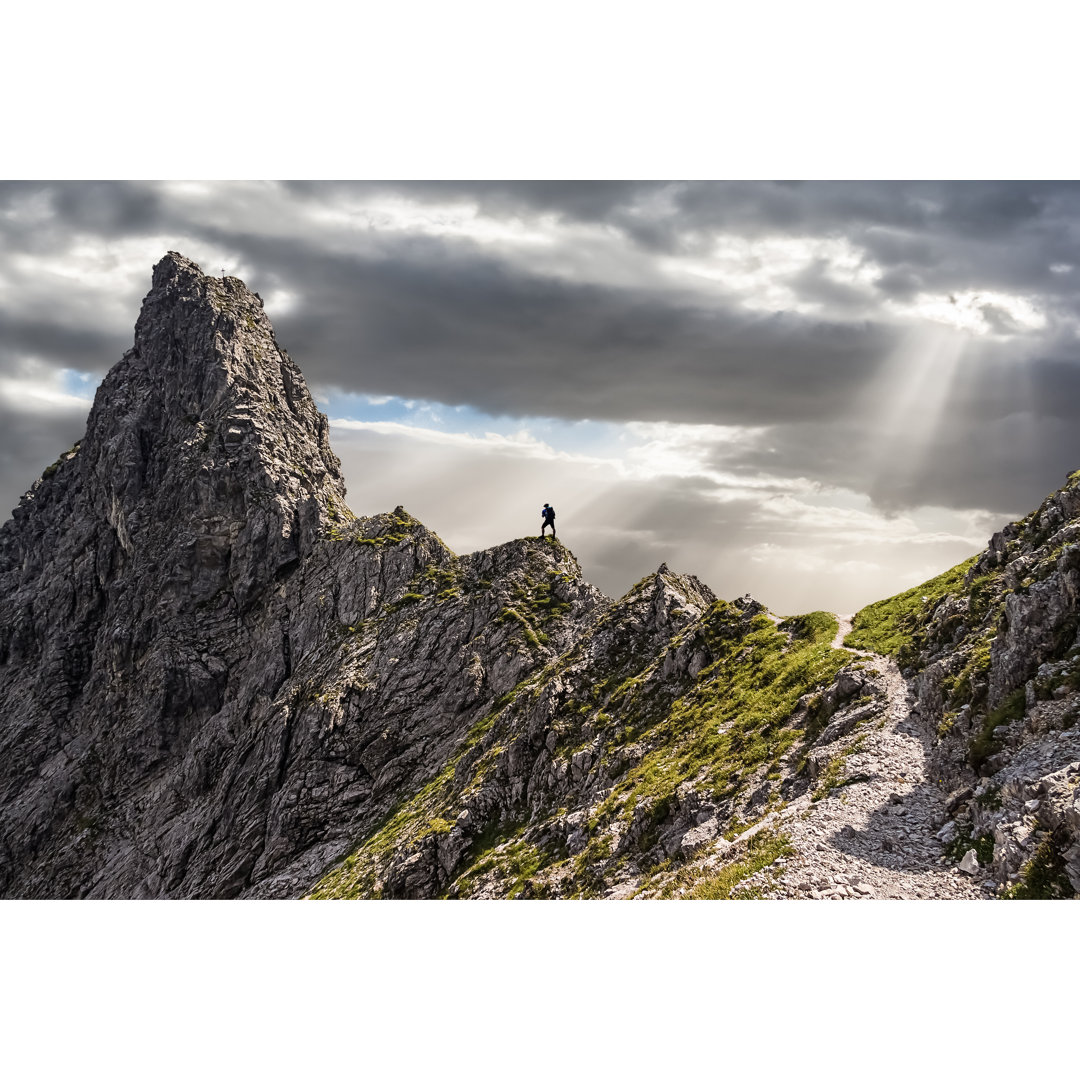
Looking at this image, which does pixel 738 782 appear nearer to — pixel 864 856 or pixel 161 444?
pixel 864 856

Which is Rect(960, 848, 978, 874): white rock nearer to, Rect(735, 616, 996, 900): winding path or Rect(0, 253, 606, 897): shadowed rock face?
Rect(735, 616, 996, 900): winding path

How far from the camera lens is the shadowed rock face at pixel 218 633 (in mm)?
69688

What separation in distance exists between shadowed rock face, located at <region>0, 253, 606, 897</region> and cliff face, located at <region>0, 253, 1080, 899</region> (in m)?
0.54

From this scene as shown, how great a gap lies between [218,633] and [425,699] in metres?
56.7

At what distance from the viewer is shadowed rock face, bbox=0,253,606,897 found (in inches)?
2744

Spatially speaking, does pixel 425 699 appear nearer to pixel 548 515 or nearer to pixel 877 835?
pixel 548 515

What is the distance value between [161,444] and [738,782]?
456 ft

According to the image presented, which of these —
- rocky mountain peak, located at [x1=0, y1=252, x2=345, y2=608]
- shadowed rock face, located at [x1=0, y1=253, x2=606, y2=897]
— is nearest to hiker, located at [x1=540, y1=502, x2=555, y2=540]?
shadowed rock face, located at [x1=0, y1=253, x2=606, y2=897]

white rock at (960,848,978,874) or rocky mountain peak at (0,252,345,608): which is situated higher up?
rocky mountain peak at (0,252,345,608)

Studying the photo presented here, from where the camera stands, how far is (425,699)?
233ft

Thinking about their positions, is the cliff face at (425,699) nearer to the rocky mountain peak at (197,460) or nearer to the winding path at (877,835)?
the winding path at (877,835)

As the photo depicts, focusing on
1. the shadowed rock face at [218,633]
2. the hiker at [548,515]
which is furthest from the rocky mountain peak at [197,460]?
the hiker at [548,515]

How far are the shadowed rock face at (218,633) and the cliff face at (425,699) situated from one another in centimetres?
54

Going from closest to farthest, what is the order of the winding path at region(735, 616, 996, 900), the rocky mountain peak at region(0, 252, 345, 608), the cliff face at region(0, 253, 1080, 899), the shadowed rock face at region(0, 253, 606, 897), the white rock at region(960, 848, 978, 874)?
the white rock at region(960, 848, 978, 874), the winding path at region(735, 616, 996, 900), the cliff face at region(0, 253, 1080, 899), the shadowed rock face at region(0, 253, 606, 897), the rocky mountain peak at region(0, 252, 345, 608)
